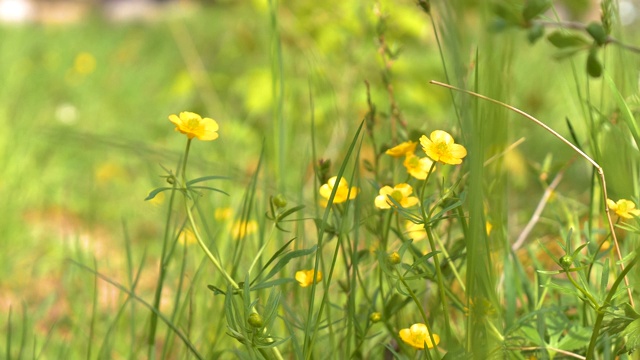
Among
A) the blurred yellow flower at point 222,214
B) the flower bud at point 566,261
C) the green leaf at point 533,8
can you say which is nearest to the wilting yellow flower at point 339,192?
the flower bud at point 566,261

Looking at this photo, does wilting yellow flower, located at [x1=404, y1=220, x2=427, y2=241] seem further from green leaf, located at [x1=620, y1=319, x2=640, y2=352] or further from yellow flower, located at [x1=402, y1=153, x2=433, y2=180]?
green leaf, located at [x1=620, y1=319, x2=640, y2=352]

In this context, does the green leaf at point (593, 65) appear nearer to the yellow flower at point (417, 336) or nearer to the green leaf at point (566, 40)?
the green leaf at point (566, 40)

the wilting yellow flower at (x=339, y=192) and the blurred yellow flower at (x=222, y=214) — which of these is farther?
the blurred yellow flower at (x=222, y=214)

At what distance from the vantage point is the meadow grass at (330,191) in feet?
2.29

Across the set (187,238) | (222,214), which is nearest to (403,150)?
(222,214)

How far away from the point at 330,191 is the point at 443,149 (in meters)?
0.15

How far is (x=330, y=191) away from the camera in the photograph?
82 cm

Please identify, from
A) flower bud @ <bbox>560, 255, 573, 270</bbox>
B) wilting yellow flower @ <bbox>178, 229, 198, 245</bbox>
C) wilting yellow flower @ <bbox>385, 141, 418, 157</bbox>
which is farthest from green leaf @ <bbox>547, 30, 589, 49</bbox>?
wilting yellow flower @ <bbox>178, 229, 198, 245</bbox>

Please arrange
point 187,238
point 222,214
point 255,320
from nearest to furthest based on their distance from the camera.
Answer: point 255,320, point 222,214, point 187,238

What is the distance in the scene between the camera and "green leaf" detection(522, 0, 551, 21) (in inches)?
38.0

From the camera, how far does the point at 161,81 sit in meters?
4.74

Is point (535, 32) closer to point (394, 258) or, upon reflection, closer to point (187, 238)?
point (394, 258)

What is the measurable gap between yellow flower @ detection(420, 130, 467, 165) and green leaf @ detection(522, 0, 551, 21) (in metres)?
0.33

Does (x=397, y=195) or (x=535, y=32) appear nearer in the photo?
(x=397, y=195)
